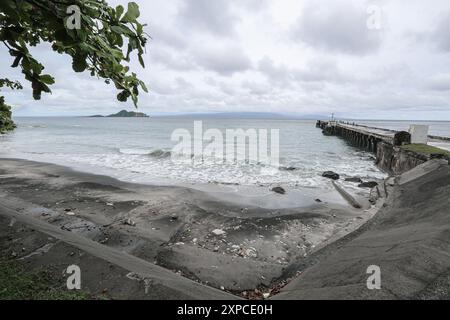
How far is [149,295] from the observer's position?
415 cm

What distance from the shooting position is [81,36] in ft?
7.47

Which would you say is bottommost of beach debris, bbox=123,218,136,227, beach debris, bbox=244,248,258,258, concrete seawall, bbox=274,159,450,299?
beach debris, bbox=244,248,258,258

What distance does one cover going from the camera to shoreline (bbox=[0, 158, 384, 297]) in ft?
23.8

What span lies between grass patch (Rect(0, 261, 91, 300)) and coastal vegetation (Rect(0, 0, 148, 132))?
266 centimetres

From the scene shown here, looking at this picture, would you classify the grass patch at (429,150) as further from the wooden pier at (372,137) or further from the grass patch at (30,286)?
the grass patch at (30,286)

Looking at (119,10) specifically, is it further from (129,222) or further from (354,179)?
(354,179)

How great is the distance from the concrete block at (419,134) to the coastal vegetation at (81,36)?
2285cm

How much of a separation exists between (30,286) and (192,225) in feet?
20.4

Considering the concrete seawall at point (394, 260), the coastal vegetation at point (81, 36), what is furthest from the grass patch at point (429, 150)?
the coastal vegetation at point (81, 36)

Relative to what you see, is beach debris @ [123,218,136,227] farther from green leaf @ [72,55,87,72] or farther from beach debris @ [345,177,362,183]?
beach debris @ [345,177,362,183]

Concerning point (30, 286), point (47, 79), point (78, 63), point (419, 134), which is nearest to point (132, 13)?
point (78, 63)

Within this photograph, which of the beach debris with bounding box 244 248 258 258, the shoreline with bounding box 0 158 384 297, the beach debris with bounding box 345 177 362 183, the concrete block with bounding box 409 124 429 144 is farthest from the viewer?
the concrete block with bounding box 409 124 429 144

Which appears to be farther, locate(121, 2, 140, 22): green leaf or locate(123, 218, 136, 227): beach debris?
locate(123, 218, 136, 227): beach debris

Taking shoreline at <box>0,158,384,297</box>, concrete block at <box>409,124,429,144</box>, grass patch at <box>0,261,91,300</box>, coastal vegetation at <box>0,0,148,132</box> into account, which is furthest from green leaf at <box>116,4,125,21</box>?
concrete block at <box>409,124,429,144</box>
